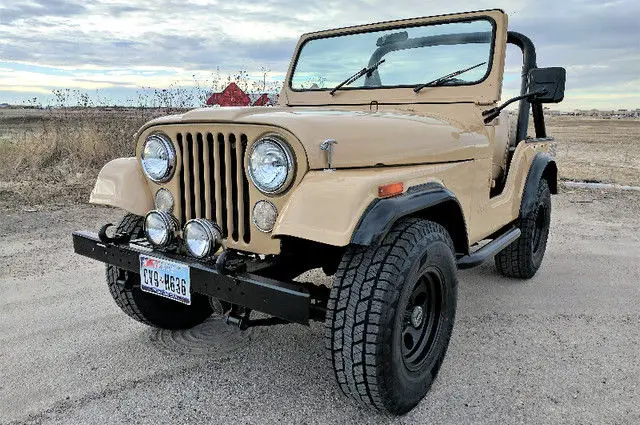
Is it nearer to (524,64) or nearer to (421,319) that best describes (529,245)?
(524,64)

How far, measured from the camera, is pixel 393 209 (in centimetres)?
211

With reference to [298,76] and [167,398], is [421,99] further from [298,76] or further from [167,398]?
[167,398]

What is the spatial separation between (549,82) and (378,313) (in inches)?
78.8

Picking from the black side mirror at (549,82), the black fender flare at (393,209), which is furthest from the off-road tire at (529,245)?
the black fender flare at (393,209)

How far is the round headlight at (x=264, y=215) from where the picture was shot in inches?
90.3

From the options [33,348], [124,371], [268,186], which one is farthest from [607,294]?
[33,348]

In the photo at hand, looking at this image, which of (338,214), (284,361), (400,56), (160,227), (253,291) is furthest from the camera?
(400,56)

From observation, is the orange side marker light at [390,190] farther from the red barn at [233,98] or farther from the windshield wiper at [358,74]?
the red barn at [233,98]

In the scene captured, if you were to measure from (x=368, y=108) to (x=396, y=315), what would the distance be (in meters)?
1.75

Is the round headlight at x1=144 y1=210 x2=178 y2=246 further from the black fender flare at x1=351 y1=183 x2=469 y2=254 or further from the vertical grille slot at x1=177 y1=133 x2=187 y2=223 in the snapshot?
the black fender flare at x1=351 y1=183 x2=469 y2=254

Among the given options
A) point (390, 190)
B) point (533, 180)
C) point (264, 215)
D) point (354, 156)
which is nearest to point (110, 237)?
point (264, 215)

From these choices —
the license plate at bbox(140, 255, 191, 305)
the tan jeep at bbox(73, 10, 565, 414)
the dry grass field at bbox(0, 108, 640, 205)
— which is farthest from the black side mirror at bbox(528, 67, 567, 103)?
the dry grass field at bbox(0, 108, 640, 205)

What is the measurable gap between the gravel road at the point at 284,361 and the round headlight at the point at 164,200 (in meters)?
0.85

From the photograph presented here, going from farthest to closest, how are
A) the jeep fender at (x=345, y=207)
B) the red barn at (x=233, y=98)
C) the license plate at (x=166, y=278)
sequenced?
the red barn at (x=233, y=98), the license plate at (x=166, y=278), the jeep fender at (x=345, y=207)
